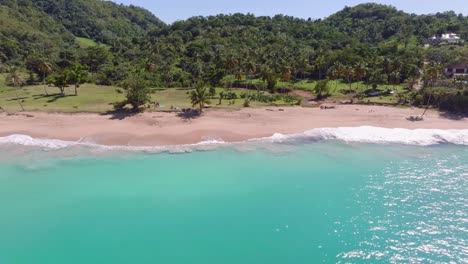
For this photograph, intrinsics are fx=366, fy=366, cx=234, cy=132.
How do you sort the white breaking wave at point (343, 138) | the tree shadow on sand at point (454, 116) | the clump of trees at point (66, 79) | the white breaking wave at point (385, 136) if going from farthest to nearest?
the clump of trees at point (66, 79)
the tree shadow on sand at point (454, 116)
the white breaking wave at point (385, 136)
the white breaking wave at point (343, 138)

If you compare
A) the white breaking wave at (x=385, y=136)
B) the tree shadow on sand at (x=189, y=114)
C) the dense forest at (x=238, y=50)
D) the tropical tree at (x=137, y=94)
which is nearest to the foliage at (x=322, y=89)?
the dense forest at (x=238, y=50)

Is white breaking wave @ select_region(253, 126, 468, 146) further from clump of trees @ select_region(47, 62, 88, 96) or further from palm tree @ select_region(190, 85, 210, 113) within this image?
clump of trees @ select_region(47, 62, 88, 96)

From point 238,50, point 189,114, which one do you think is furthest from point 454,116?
point 238,50

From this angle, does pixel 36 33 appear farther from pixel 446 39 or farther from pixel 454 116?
pixel 446 39

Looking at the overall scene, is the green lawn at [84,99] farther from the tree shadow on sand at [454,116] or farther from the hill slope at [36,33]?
the hill slope at [36,33]

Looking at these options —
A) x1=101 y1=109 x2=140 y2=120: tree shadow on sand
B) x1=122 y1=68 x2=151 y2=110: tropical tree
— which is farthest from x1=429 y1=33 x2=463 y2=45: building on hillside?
x1=101 y1=109 x2=140 y2=120: tree shadow on sand

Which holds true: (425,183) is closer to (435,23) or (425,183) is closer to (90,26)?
(435,23)
